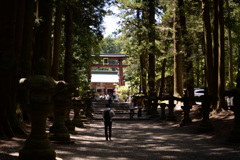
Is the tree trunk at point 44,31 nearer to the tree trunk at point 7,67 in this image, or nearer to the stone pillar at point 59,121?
the tree trunk at point 7,67

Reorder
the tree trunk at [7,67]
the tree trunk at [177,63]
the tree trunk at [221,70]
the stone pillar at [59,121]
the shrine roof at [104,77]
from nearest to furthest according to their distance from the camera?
the tree trunk at [7,67]
the stone pillar at [59,121]
the tree trunk at [221,70]
the tree trunk at [177,63]
the shrine roof at [104,77]

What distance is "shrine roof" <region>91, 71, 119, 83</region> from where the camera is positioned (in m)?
77.9

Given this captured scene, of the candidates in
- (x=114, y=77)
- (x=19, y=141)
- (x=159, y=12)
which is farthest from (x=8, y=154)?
(x=114, y=77)

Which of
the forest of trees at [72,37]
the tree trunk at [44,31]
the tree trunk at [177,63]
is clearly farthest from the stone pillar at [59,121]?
the tree trunk at [177,63]

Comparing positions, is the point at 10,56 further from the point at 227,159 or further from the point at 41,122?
the point at 227,159

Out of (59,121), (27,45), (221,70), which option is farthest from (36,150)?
Result: (221,70)

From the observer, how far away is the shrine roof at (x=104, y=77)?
255 feet

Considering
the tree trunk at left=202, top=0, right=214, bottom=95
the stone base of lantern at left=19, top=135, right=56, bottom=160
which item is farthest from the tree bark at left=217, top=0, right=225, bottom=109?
the stone base of lantern at left=19, top=135, right=56, bottom=160

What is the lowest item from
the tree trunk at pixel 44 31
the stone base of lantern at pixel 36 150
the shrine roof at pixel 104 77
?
the stone base of lantern at pixel 36 150

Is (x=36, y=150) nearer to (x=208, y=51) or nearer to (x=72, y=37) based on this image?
(x=208, y=51)

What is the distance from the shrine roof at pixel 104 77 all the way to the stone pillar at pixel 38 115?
230 feet

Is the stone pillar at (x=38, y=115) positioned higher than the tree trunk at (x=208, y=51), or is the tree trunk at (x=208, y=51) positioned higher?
the tree trunk at (x=208, y=51)

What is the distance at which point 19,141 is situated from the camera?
971 centimetres

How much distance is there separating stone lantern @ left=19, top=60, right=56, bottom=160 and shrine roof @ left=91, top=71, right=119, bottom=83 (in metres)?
70.1
